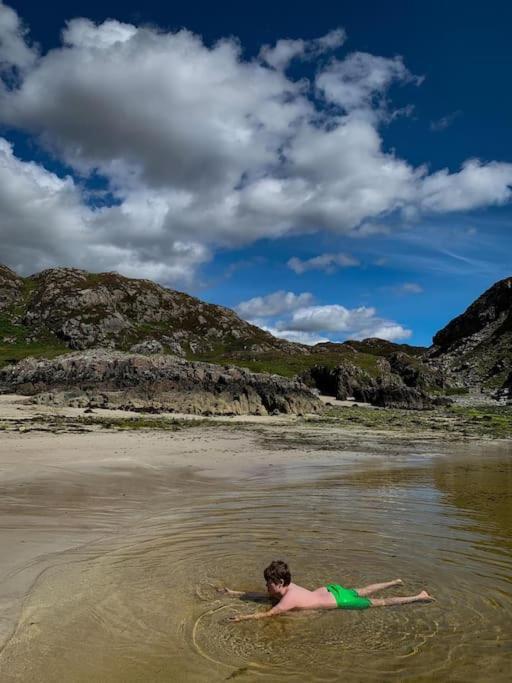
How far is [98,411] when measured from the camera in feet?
133

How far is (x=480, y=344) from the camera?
113 meters

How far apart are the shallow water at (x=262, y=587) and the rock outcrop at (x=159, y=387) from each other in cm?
3165

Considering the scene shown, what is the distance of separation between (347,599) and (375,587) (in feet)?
2.27

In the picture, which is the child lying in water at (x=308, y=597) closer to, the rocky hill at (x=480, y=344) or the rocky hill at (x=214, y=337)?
the rocky hill at (x=214, y=337)

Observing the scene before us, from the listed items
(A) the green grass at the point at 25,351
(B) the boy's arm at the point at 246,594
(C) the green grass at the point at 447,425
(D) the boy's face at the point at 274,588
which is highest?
(A) the green grass at the point at 25,351

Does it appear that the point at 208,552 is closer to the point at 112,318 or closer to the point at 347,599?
the point at 347,599

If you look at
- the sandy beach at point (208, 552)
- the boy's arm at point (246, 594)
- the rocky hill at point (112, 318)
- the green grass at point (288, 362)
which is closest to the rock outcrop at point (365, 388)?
the green grass at point (288, 362)

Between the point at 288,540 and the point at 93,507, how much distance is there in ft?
15.6

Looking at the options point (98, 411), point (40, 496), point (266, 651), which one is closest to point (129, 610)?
point (266, 651)

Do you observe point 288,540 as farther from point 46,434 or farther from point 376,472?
point 46,434

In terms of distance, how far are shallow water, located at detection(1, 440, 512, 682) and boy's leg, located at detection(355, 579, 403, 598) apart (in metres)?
0.09

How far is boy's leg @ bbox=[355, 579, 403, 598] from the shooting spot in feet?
23.5

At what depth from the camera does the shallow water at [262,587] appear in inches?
209

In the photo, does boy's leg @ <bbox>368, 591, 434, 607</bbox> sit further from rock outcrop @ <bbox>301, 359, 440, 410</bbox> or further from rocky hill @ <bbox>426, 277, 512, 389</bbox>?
rocky hill @ <bbox>426, 277, 512, 389</bbox>
